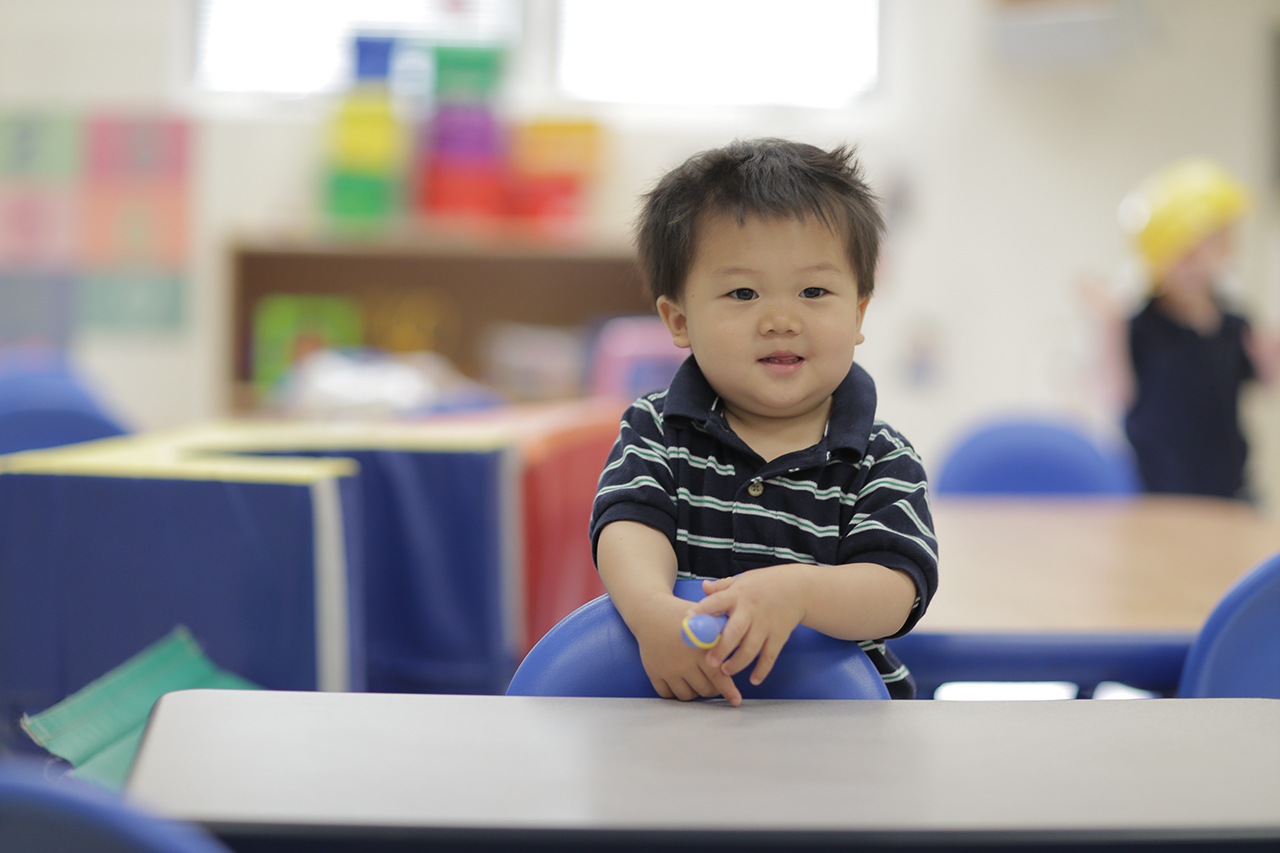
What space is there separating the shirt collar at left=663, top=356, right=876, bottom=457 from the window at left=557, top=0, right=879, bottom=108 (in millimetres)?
3696

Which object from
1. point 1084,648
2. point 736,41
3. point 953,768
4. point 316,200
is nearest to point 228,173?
point 316,200

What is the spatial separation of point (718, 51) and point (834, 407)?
3.80 m

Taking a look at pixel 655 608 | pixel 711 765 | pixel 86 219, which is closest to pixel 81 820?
pixel 711 765

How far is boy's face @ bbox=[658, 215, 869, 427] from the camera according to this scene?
0.86m

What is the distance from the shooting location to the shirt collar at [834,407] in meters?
0.88

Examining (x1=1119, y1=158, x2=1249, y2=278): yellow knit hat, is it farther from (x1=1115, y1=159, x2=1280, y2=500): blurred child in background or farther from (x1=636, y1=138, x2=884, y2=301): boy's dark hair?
(x1=636, y1=138, x2=884, y2=301): boy's dark hair

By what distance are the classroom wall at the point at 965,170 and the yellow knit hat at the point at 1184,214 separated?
1.36 metres

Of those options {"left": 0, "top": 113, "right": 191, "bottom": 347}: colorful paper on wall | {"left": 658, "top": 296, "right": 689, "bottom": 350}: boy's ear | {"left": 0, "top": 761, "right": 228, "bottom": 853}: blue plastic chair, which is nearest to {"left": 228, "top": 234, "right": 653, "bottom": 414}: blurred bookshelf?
{"left": 0, "top": 113, "right": 191, "bottom": 347}: colorful paper on wall

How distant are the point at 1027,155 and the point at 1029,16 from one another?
0.54 metres

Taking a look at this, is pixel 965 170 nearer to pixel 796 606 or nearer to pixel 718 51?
pixel 718 51

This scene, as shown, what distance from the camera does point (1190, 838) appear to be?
1.74ft

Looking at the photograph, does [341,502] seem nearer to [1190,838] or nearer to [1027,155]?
[1190,838]

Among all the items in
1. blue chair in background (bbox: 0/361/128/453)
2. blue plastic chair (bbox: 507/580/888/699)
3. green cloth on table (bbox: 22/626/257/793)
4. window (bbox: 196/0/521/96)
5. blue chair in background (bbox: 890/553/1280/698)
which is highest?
window (bbox: 196/0/521/96)

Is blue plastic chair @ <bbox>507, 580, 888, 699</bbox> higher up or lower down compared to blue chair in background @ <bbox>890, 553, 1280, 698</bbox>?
higher up
